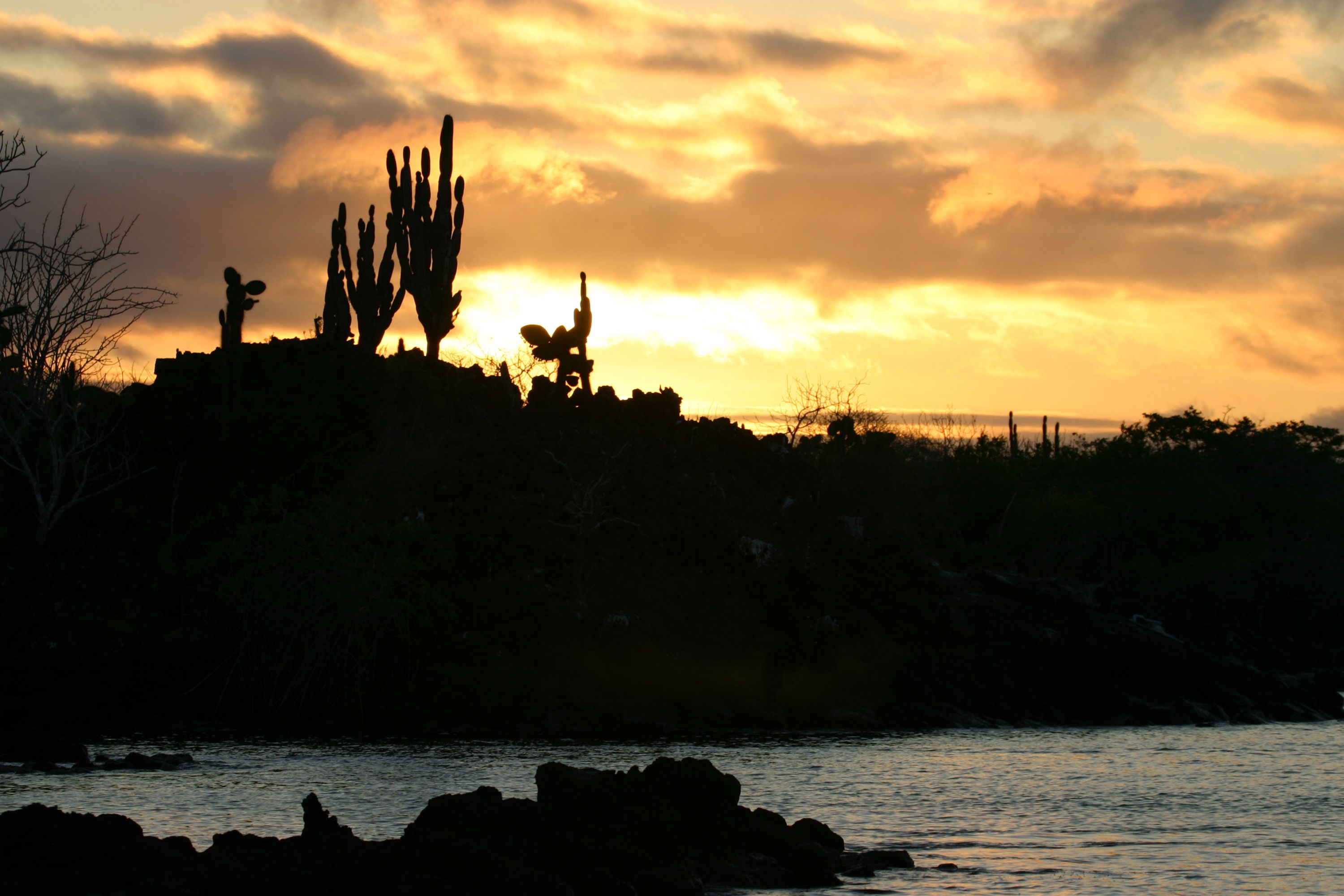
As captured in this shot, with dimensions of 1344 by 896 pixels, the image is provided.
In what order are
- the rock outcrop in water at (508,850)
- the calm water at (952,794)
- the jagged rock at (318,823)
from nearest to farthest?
the rock outcrop in water at (508,850), the jagged rock at (318,823), the calm water at (952,794)

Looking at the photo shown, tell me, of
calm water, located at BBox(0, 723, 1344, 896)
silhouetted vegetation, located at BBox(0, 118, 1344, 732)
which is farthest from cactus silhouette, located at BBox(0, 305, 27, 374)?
calm water, located at BBox(0, 723, 1344, 896)

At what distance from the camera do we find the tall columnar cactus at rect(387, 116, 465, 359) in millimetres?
43625

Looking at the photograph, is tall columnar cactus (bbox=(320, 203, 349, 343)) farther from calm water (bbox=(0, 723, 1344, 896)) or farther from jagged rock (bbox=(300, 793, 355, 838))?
jagged rock (bbox=(300, 793, 355, 838))

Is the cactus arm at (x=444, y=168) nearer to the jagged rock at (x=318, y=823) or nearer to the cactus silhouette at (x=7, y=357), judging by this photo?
the cactus silhouette at (x=7, y=357)

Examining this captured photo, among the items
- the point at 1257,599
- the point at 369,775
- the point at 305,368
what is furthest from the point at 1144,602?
the point at 369,775

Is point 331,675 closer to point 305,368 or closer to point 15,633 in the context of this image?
point 15,633

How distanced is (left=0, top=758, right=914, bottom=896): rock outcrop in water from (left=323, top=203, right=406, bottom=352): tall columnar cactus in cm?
3049

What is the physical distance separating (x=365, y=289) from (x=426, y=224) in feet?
10.8

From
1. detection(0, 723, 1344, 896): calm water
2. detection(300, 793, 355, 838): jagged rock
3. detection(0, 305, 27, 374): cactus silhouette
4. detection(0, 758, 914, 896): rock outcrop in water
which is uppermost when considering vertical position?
detection(0, 305, 27, 374): cactus silhouette

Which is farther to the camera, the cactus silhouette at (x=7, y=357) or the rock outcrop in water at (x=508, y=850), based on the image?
the cactus silhouette at (x=7, y=357)

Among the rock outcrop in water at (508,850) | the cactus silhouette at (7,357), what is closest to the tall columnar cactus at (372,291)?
the cactus silhouette at (7,357)

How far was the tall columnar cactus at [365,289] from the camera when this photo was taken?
44188 mm

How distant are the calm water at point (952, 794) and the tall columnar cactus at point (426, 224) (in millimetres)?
18684

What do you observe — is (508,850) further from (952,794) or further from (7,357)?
(7,357)
